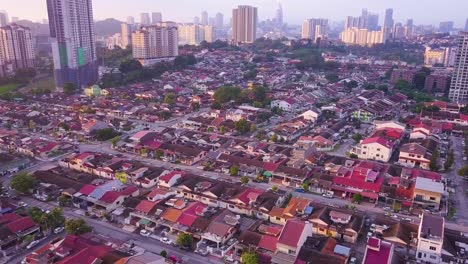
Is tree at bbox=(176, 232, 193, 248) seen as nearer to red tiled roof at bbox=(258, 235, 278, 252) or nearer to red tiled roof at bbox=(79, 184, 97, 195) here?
red tiled roof at bbox=(258, 235, 278, 252)

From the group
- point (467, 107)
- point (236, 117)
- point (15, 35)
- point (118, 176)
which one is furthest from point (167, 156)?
point (15, 35)

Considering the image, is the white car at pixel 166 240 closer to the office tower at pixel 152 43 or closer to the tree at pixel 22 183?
the tree at pixel 22 183

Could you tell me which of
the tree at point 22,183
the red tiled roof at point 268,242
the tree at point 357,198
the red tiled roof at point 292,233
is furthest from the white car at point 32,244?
the tree at point 357,198

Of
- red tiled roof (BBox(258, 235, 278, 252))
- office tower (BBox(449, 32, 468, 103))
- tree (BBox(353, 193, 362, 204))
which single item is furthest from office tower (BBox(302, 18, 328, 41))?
red tiled roof (BBox(258, 235, 278, 252))

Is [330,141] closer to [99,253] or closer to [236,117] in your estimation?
[236,117]

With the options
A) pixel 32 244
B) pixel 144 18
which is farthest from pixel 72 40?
pixel 144 18

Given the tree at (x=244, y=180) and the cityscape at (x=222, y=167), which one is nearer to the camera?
the cityscape at (x=222, y=167)

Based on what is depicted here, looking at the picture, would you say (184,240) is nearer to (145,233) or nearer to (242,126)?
(145,233)
